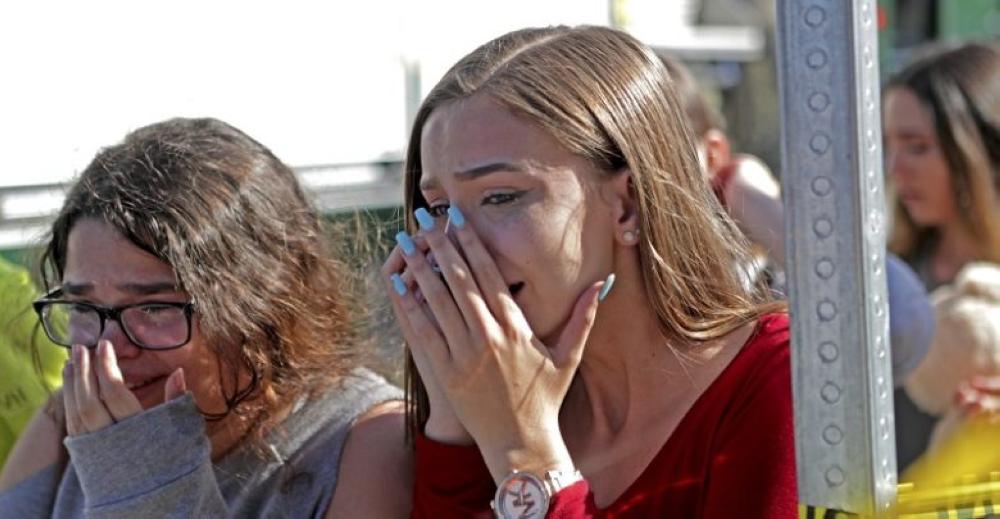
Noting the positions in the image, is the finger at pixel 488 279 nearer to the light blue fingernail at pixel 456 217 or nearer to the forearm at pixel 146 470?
the light blue fingernail at pixel 456 217

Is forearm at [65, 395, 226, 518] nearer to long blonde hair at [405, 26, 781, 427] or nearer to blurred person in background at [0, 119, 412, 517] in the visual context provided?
blurred person in background at [0, 119, 412, 517]

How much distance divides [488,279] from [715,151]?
2402 millimetres

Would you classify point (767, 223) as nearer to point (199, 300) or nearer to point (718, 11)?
point (199, 300)

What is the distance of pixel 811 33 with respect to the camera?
1.23 metres

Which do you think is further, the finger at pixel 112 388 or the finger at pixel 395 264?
the finger at pixel 112 388

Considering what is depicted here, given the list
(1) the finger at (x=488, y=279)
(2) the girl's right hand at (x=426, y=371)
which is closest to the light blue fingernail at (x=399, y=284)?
(2) the girl's right hand at (x=426, y=371)

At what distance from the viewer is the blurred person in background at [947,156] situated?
3.66m

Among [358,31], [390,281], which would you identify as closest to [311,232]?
[390,281]

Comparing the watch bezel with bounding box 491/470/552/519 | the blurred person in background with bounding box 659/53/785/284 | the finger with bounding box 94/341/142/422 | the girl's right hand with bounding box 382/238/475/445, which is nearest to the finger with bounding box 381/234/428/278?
the girl's right hand with bounding box 382/238/475/445

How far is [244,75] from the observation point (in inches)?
173

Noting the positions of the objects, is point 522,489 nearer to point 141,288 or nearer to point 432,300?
point 432,300

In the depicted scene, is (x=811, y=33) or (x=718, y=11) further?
(x=718, y=11)

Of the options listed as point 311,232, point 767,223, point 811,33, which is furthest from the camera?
point 767,223

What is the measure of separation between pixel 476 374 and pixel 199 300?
0.56 meters
